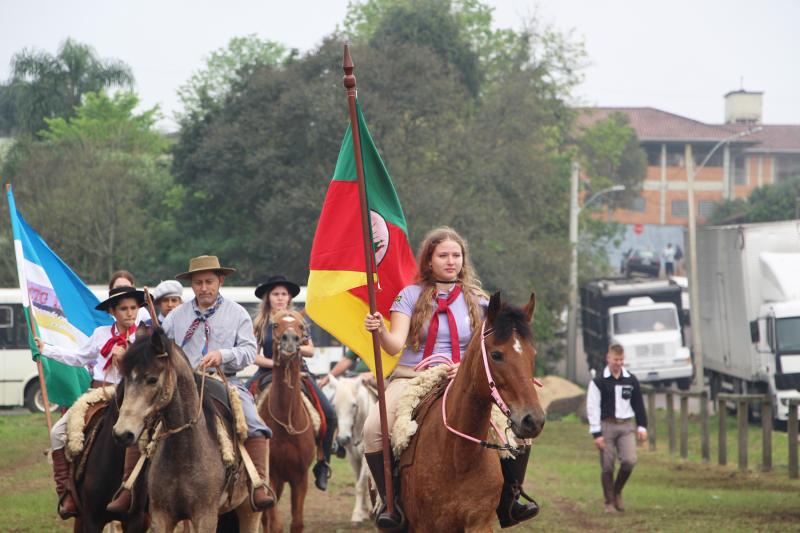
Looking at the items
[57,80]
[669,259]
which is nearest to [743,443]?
[57,80]

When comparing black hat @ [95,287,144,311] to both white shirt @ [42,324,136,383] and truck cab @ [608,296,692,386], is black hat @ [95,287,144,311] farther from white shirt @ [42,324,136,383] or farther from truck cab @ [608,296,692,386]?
truck cab @ [608,296,692,386]

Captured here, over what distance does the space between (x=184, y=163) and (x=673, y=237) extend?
152 feet

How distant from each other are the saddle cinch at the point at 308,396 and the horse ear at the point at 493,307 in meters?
5.42

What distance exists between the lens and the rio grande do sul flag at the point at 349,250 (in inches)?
349

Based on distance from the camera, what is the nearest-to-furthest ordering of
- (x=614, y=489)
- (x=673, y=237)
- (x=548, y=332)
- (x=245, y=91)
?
(x=614, y=489) < (x=245, y=91) < (x=548, y=332) < (x=673, y=237)

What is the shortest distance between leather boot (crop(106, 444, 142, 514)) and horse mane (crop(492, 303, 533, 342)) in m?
3.18

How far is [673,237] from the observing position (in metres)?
82.1

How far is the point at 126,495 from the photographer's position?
28.3 feet

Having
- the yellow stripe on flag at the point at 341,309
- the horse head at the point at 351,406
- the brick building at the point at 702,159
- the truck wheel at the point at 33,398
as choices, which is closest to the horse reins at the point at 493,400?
the yellow stripe on flag at the point at 341,309

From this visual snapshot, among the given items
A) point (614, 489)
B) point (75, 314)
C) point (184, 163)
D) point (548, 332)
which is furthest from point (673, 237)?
point (75, 314)

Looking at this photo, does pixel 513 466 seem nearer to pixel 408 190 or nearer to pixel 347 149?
pixel 347 149

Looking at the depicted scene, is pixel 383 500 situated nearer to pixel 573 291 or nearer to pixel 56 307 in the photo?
pixel 56 307

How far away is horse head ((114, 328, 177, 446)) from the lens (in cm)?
735

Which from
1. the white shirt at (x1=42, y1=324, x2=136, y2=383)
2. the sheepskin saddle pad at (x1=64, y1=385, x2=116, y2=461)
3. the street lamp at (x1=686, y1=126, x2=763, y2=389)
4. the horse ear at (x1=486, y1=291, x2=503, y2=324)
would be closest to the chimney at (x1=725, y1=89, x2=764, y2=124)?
the street lamp at (x1=686, y1=126, x2=763, y2=389)
